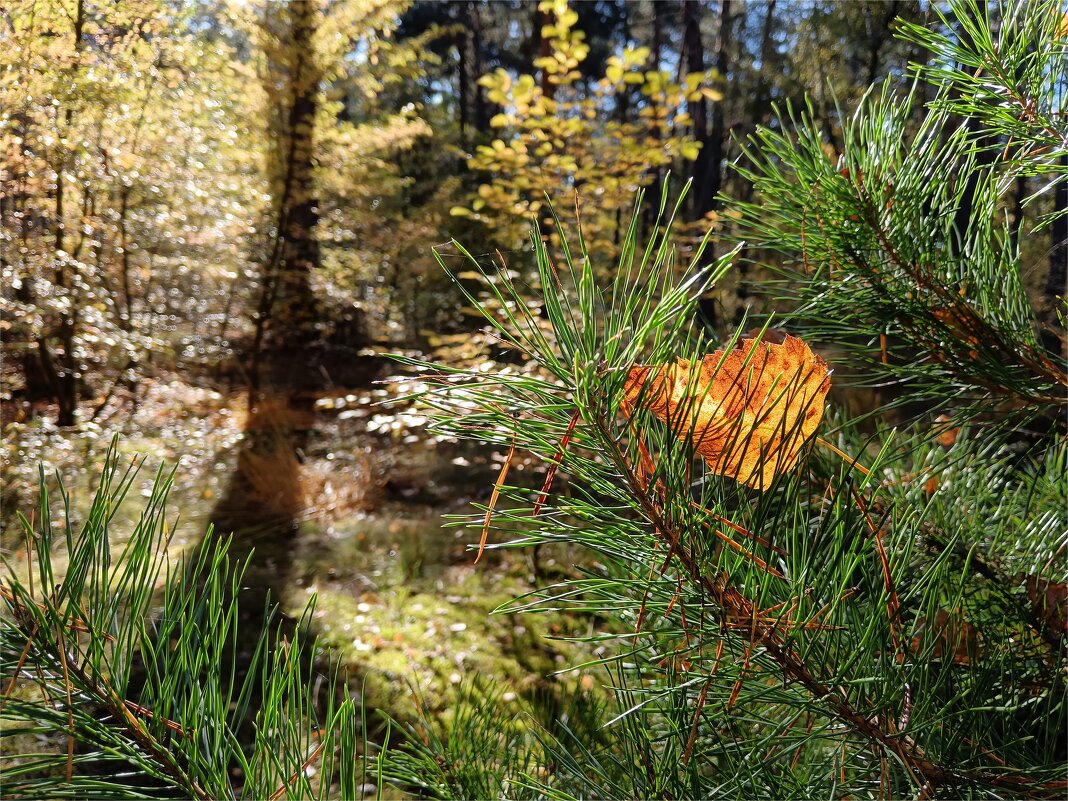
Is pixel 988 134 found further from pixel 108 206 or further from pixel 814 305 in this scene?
pixel 108 206

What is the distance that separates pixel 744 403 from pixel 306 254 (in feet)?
22.7

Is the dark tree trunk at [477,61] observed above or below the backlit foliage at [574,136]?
above

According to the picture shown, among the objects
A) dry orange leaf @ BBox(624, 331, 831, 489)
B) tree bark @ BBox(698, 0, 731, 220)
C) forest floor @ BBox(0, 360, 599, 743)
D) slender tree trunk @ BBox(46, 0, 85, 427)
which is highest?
tree bark @ BBox(698, 0, 731, 220)

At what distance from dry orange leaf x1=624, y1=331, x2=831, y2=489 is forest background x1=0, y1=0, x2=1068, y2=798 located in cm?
36

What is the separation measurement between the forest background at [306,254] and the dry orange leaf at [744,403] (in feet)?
1.17

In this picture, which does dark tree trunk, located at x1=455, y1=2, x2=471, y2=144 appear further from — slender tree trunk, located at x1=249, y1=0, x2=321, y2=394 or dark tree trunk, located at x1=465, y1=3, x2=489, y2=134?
slender tree trunk, located at x1=249, y1=0, x2=321, y2=394

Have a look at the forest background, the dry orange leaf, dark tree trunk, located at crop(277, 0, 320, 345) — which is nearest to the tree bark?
the forest background

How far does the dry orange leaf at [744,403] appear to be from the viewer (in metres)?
0.28

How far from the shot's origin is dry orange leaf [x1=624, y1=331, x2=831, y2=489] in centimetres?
28

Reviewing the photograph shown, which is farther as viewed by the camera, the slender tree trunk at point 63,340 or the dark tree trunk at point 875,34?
the dark tree trunk at point 875,34

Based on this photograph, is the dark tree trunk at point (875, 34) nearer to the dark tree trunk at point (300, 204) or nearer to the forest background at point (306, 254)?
the forest background at point (306, 254)

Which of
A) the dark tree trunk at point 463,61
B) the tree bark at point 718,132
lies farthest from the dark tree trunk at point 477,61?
the tree bark at point 718,132

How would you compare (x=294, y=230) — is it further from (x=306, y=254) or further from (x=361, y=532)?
(x=361, y=532)

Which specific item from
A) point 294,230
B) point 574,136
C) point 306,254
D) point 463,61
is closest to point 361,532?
point 574,136
